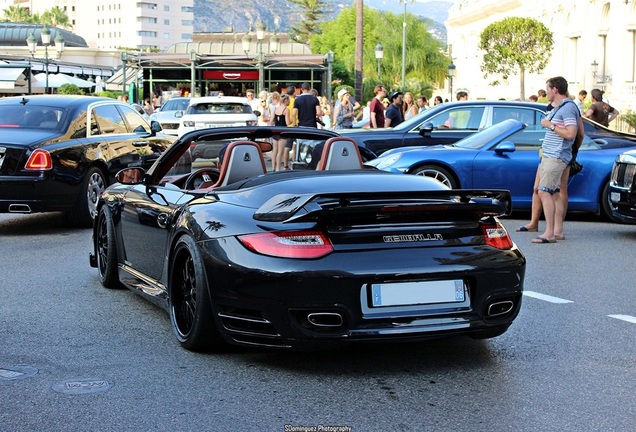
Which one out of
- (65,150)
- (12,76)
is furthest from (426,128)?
(12,76)

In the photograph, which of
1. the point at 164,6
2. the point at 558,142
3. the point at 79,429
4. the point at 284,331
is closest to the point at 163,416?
the point at 79,429

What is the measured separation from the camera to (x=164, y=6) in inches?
7741

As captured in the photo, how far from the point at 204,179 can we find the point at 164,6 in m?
195

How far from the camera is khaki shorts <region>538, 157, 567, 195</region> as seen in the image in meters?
11.7

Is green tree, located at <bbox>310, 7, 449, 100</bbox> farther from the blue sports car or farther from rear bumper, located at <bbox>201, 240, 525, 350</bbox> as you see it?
rear bumper, located at <bbox>201, 240, 525, 350</bbox>

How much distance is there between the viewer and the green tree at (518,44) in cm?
5488

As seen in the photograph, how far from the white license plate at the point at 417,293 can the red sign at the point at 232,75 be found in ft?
138

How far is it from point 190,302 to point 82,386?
3.24 feet

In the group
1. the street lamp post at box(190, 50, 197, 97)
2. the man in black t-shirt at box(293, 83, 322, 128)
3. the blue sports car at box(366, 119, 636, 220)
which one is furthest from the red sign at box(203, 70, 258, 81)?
the blue sports car at box(366, 119, 636, 220)

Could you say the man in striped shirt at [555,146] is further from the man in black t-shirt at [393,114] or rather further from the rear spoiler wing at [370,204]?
the man in black t-shirt at [393,114]

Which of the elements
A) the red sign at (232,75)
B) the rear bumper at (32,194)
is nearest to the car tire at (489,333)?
the rear bumper at (32,194)

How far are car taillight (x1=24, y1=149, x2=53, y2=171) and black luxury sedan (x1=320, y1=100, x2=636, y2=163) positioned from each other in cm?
474

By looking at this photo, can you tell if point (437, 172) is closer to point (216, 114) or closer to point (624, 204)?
point (624, 204)

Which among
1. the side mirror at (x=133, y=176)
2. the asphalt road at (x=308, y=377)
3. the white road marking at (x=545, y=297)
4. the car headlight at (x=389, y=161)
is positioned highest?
the side mirror at (x=133, y=176)
